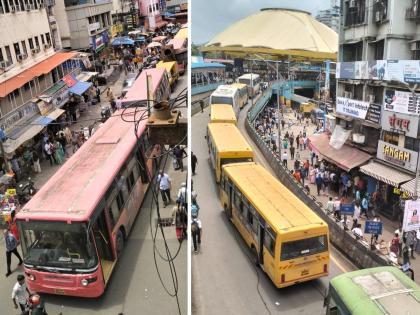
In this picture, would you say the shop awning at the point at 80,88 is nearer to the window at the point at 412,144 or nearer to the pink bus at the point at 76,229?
the pink bus at the point at 76,229

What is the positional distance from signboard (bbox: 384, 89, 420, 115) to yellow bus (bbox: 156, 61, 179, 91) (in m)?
10.0

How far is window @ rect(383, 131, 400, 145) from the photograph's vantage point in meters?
18.8

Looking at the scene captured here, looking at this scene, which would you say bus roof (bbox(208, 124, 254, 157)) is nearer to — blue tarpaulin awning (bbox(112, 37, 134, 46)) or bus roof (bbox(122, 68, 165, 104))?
bus roof (bbox(122, 68, 165, 104))

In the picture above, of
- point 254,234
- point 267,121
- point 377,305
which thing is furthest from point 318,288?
point 267,121

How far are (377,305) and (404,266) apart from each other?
Answer: 4.99 metres

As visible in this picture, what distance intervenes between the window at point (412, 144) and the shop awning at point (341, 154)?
2513mm

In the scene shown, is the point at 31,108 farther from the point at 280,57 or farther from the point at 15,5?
the point at 280,57

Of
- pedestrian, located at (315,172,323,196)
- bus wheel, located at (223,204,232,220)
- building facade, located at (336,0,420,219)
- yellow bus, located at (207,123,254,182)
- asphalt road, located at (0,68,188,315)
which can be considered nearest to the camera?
asphalt road, located at (0,68,188,315)

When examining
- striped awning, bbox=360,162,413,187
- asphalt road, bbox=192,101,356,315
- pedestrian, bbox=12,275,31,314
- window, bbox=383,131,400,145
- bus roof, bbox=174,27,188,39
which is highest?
bus roof, bbox=174,27,188,39

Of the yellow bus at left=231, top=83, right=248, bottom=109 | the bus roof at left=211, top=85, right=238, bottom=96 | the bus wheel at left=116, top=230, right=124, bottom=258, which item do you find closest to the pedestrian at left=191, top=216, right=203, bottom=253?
the bus wheel at left=116, top=230, right=124, bottom=258

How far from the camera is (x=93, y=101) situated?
83.7 feet

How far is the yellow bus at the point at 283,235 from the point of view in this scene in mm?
10289

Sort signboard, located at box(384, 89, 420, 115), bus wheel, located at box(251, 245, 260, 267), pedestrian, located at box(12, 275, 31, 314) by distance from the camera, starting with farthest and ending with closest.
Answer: signboard, located at box(384, 89, 420, 115)
bus wheel, located at box(251, 245, 260, 267)
pedestrian, located at box(12, 275, 31, 314)

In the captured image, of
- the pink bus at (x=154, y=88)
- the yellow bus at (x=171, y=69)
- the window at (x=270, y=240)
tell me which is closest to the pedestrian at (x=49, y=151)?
the pink bus at (x=154, y=88)
